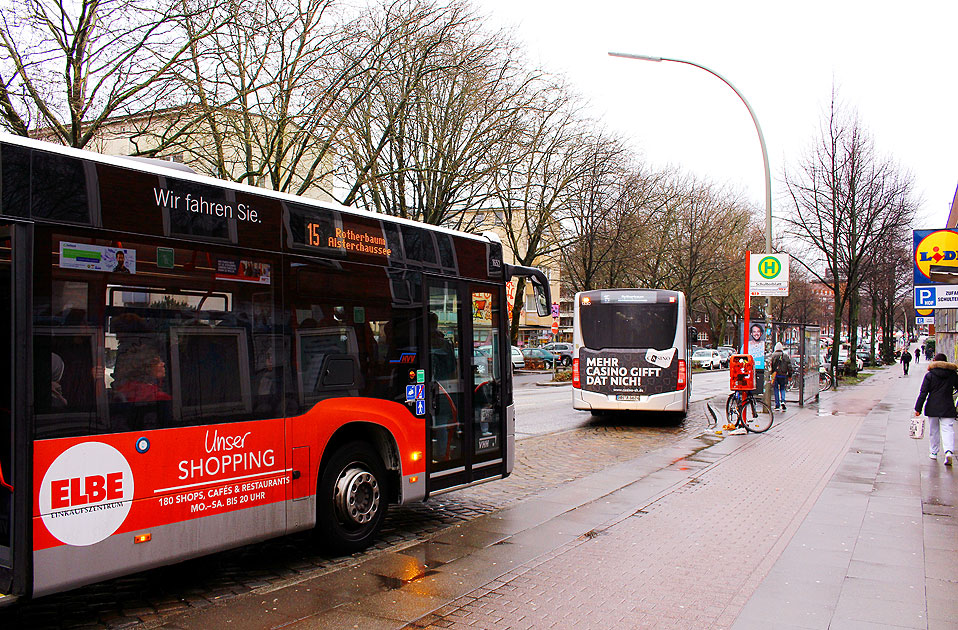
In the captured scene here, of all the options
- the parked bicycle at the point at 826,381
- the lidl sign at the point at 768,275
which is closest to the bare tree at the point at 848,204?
the parked bicycle at the point at 826,381

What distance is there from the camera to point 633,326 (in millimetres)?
16469

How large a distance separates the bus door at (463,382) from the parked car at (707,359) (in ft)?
166

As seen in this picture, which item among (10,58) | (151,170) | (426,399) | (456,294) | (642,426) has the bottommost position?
(642,426)

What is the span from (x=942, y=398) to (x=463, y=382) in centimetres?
773

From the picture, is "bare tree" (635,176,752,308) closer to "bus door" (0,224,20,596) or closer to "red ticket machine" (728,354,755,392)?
"red ticket machine" (728,354,755,392)

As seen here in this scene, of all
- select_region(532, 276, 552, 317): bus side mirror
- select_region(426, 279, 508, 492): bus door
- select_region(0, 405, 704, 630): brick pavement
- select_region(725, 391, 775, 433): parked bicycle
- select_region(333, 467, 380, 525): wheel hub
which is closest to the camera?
select_region(0, 405, 704, 630): brick pavement

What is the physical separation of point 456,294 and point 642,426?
33.5 ft

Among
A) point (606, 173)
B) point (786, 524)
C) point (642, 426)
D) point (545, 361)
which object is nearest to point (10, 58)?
point (642, 426)

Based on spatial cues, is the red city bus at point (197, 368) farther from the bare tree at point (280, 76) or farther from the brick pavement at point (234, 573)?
the bare tree at point (280, 76)

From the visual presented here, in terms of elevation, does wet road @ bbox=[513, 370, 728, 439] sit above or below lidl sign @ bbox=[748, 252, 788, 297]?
below

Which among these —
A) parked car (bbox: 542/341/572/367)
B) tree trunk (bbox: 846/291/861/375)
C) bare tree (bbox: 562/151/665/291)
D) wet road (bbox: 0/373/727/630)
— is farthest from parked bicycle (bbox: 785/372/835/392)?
parked car (bbox: 542/341/572/367)

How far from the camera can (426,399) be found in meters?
7.04

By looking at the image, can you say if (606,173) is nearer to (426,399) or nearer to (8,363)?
(426,399)

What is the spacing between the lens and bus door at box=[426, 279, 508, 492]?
283 inches
